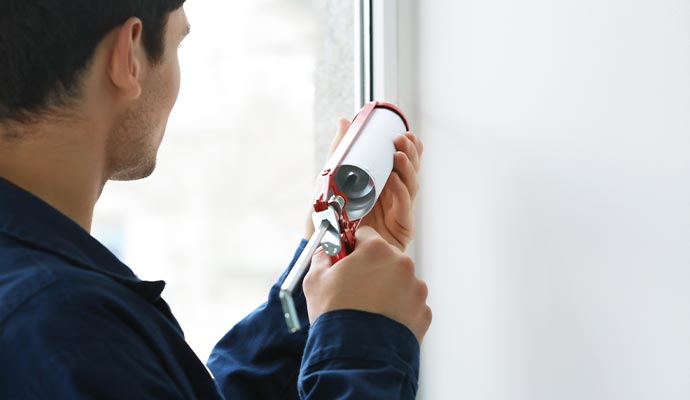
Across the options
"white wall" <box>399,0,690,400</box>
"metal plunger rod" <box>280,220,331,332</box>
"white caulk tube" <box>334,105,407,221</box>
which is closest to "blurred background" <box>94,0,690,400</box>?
"white wall" <box>399,0,690,400</box>

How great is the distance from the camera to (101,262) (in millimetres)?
675

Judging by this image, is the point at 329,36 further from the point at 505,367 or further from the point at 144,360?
Answer: the point at 144,360

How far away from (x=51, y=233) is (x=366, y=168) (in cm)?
30

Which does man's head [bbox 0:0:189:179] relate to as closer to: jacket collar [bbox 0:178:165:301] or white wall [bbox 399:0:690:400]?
jacket collar [bbox 0:178:165:301]

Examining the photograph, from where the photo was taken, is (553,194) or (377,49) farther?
(377,49)

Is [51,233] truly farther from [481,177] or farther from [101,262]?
[481,177]

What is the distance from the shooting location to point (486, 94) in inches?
35.8

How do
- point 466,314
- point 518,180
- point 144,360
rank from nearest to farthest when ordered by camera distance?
point 144,360 → point 518,180 → point 466,314

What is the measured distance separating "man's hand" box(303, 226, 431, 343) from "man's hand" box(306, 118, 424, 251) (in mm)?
145

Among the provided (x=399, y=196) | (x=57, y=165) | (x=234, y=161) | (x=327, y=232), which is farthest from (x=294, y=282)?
(x=234, y=161)

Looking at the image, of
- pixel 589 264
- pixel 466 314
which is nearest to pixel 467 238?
pixel 466 314

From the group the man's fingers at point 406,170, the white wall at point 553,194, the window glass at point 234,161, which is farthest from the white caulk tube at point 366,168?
the window glass at point 234,161

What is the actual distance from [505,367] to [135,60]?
18.9 inches

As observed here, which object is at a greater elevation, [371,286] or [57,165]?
[57,165]
